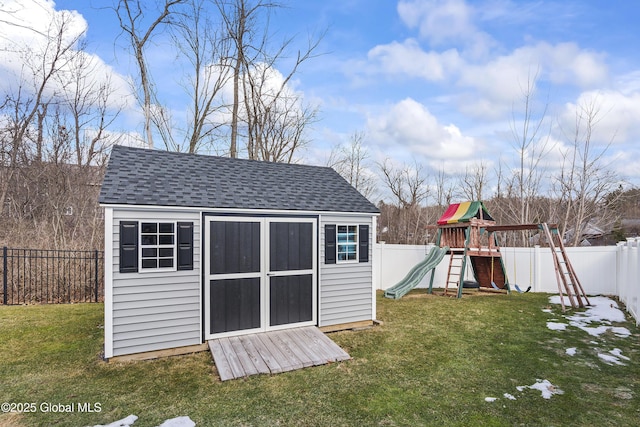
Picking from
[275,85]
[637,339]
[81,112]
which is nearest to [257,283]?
[637,339]

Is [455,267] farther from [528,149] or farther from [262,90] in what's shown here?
[262,90]

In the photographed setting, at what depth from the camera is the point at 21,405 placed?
128 inches

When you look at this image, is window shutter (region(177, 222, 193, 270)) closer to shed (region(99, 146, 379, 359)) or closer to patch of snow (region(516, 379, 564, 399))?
shed (region(99, 146, 379, 359))

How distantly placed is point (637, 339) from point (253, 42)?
13397mm

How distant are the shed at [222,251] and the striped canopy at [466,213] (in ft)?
14.0

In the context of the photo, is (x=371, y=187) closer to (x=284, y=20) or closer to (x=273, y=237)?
(x=284, y=20)

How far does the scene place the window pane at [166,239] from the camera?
466 centimetres

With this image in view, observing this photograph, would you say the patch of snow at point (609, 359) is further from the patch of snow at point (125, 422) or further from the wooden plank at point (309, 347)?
the patch of snow at point (125, 422)

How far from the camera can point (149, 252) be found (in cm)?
457

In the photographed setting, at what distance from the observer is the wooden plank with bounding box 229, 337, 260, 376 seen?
398 centimetres

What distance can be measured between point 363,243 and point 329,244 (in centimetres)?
74

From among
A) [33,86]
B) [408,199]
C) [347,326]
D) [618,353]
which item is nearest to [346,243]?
[347,326]

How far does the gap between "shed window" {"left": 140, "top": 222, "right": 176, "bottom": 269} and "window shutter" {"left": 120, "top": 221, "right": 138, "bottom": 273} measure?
8cm

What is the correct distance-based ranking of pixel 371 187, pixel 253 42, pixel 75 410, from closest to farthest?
pixel 75 410
pixel 253 42
pixel 371 187
